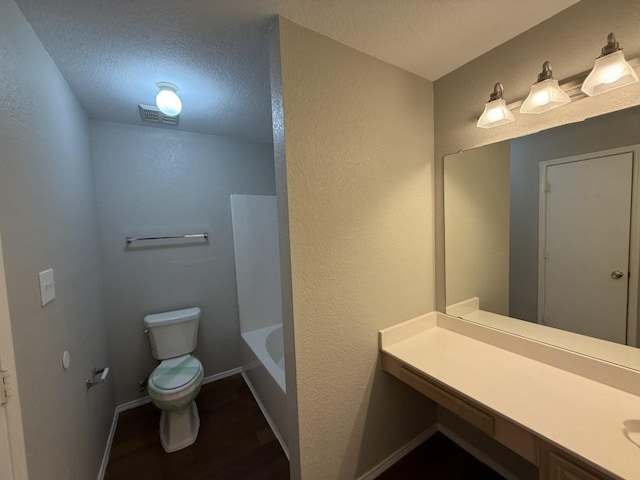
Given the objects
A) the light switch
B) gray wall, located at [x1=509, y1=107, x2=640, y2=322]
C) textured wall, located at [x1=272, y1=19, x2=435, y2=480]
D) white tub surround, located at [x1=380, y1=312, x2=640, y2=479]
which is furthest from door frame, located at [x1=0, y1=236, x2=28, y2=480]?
gray wall, located at [x1=509, y1=107, x2=640, y2=322]

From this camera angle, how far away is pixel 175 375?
1.92 meters

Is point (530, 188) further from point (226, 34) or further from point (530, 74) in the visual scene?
point (226, 34)

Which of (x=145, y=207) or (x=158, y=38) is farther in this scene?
(x=145, y=207)

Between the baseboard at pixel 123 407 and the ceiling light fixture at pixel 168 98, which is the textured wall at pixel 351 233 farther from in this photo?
the baseboard at pixel 123 407

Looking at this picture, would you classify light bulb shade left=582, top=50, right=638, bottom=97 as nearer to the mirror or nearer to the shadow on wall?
the mirror

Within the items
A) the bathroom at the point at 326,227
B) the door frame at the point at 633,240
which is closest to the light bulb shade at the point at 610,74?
the bathroom at the point at 326,227

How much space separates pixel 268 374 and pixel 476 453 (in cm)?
147

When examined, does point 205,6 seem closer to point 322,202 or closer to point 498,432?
point 322,202

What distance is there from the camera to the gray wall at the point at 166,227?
2.11 m

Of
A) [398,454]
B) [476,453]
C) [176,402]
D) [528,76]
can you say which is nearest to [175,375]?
[176,402]

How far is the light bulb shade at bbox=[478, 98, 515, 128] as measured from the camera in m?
1.32

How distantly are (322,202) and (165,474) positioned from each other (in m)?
1.97

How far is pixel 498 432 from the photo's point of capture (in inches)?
41.1

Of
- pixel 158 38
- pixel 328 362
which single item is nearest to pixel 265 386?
pixel 328 362
